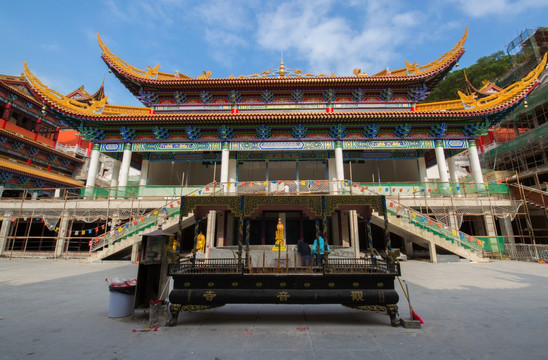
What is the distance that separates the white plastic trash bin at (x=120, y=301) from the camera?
514 cm

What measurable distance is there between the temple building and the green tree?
21946 mm

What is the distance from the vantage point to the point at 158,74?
19.3m

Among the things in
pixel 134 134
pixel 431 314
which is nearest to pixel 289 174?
pixel 134 134

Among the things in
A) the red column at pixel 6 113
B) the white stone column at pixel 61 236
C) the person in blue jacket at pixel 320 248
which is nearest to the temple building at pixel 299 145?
the white stone column at pixel 61 236

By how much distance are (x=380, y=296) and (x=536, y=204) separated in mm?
16490

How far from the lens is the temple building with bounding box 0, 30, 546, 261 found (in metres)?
14.1

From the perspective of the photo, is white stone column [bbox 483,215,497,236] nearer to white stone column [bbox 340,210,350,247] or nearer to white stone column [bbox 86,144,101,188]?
white stone column [bbox 340,210,350,247]

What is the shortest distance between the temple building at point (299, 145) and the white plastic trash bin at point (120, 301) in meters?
Answer: 7.71

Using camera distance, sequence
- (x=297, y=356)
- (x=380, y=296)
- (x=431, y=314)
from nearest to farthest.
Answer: (x=297, y=356) < (x=380, y=296) < (x=431, y=314)

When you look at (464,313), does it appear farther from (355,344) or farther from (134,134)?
(134,134)

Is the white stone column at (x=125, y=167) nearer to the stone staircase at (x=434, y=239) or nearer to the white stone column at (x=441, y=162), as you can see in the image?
the stone staircase at (x=434, y=239)

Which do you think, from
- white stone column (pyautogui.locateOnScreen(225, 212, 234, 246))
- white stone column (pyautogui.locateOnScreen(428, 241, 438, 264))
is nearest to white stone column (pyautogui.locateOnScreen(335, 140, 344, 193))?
white stone column (pyautogui.locateOnScreen(428, 241, 438, 264))

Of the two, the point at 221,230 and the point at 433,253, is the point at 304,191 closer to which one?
the point at 221,230

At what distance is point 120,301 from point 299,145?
13.8 metres
